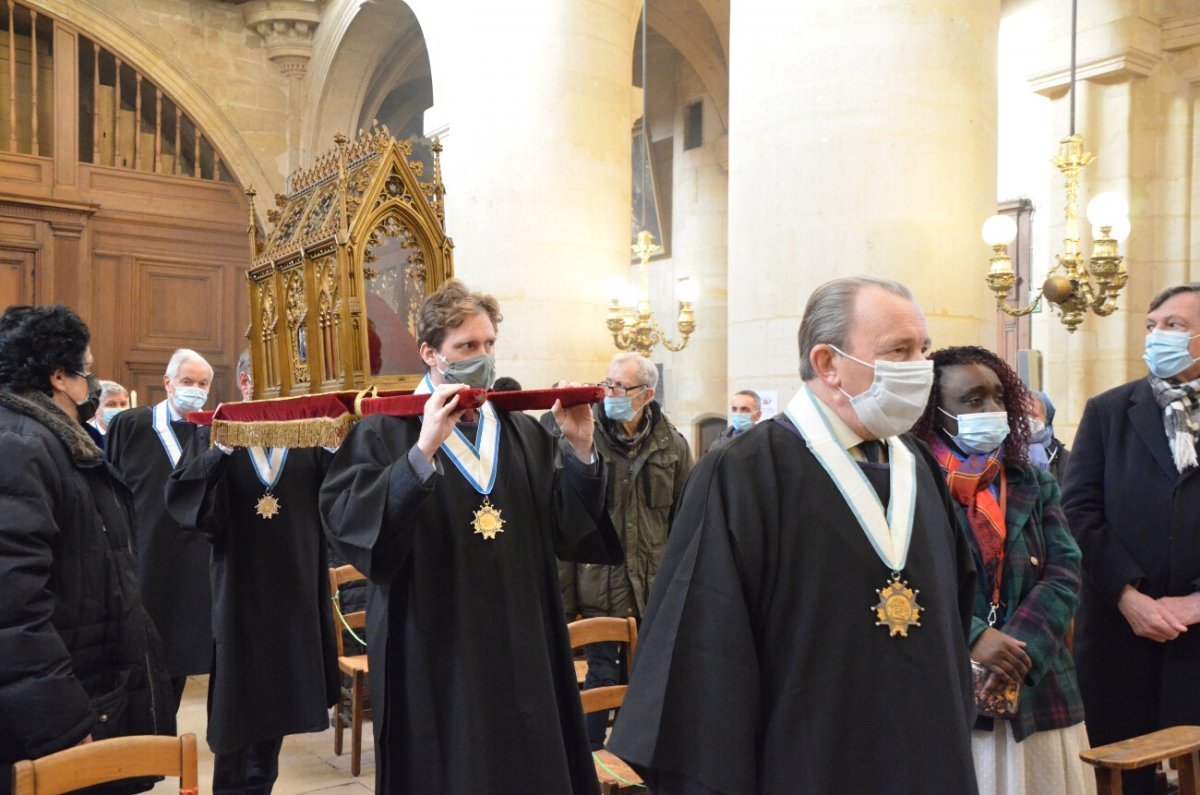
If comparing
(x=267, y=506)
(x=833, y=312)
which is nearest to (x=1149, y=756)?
(x=833, y=312)

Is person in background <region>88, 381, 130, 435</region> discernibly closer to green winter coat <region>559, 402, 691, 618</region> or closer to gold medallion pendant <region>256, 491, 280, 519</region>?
gold medallion pendant <region>256, 491, 280, 519</region>

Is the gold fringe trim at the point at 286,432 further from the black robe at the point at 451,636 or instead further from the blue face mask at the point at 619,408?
the blue face mask at the point at 619,408

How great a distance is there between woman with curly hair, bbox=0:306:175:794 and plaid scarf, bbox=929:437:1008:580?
219 cm

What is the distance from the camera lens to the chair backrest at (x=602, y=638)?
3.23m

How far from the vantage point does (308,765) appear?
505 cm

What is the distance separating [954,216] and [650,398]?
1839 millimetres

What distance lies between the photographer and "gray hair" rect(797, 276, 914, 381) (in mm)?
2117

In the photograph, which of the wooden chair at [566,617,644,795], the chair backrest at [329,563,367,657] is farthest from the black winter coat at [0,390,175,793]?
the chair backrest at [329,563,367,657]

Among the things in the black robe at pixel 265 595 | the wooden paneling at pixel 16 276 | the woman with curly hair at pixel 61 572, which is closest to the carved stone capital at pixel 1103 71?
the black robe at pixel 265 595

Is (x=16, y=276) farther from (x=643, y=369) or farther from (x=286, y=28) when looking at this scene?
(x=643, y=369)

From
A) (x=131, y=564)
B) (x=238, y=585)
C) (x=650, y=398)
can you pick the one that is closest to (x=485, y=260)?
(x=650, y=398)

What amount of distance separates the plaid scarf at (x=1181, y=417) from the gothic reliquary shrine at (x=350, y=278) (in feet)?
8.29

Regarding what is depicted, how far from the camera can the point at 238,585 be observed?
154 inches

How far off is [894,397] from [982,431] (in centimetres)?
91
